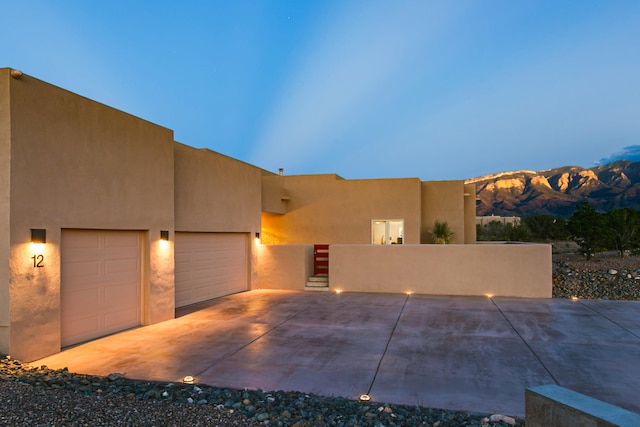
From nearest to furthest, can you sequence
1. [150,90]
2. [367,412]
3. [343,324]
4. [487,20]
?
[367,412] < [343,324] < [487,20] < [150,90]

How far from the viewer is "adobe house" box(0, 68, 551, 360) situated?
548 centimetres

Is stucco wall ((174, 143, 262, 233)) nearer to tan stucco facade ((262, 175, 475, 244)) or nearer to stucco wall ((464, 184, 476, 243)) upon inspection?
tan stucco facade ((262, 175, 475, 244))

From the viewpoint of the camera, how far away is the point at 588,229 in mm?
16000

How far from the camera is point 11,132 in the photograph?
17.5ft

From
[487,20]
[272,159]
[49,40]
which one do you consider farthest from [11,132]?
[272,159]

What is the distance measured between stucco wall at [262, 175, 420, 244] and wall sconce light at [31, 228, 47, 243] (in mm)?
12207

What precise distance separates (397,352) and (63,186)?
5.96 meters

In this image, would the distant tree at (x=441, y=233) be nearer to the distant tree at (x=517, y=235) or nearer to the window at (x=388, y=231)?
the window at (x=388, y=231)

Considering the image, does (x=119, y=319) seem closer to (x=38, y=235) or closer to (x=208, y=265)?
(x=38, y=235)

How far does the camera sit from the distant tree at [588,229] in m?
16.0

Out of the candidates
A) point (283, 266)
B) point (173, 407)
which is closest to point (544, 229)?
point (283, 266)

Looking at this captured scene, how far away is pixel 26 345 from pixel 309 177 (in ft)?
43.3

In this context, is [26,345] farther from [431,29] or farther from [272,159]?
[272,159]

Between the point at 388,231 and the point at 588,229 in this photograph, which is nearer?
the point at 588,229
